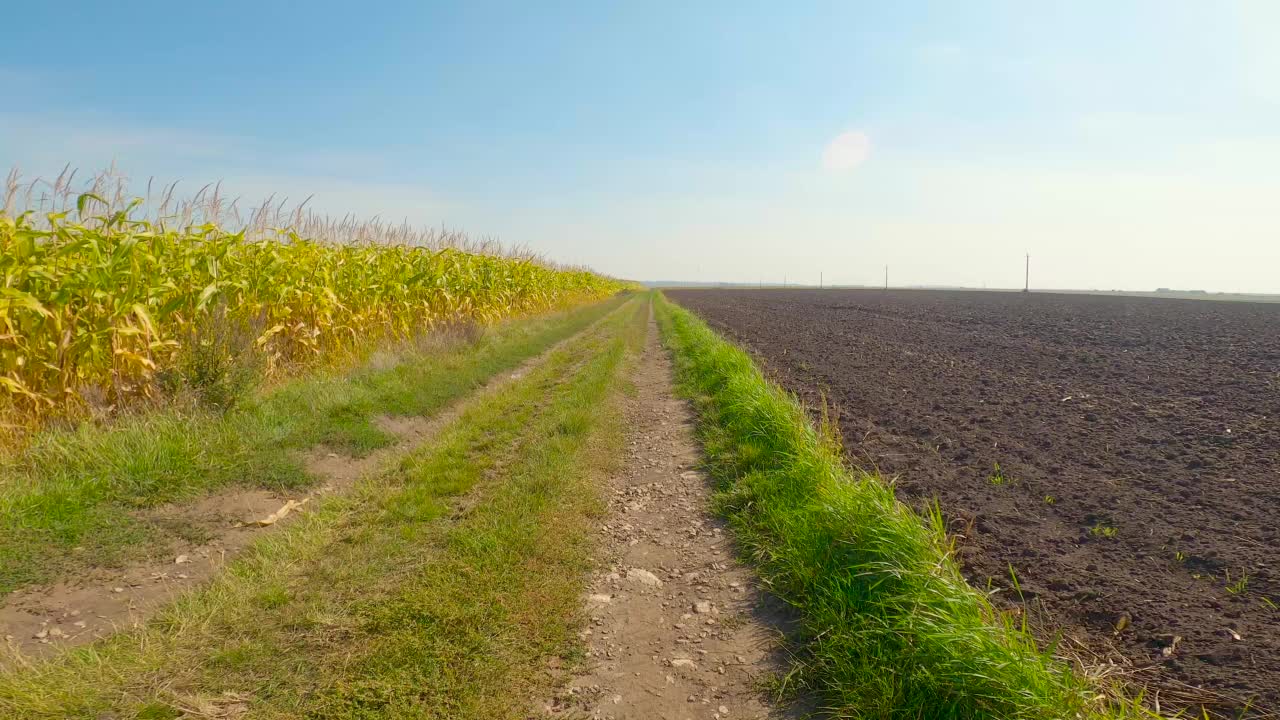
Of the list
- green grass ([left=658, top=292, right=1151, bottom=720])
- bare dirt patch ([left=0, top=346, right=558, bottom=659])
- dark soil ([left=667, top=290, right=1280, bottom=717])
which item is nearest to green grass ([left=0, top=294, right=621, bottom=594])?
bare dirt patch ([left=0, top=346, right=558, bottom=659])

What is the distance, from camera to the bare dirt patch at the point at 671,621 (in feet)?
9.23

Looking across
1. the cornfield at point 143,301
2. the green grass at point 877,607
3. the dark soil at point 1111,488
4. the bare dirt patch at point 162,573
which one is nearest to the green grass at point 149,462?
the bare dirt patch at point 162,573

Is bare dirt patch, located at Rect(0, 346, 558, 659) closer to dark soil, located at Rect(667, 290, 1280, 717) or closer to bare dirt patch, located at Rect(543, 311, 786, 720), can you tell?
bare dirt patch, located at Rect(543, 311, 786, 720)

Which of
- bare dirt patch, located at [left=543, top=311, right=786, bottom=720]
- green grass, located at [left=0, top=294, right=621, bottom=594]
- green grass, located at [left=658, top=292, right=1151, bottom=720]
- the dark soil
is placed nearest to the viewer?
green grass, located at [left=658, top=292, right=1151, bottom=720]

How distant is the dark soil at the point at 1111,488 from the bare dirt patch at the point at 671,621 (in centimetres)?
156

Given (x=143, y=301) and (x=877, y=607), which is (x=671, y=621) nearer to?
(x=877, y=607)

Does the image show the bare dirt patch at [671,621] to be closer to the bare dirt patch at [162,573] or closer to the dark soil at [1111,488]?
the dark soil at [1111,488]

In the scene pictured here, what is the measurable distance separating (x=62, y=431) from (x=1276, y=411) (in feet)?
44.6

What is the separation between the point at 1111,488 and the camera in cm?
520

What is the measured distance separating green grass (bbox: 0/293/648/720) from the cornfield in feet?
9.56

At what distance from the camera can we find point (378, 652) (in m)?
2.92

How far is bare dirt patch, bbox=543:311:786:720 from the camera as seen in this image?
2.81 meters

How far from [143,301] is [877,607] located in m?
7.24

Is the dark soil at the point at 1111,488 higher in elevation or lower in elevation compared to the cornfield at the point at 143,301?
lower
